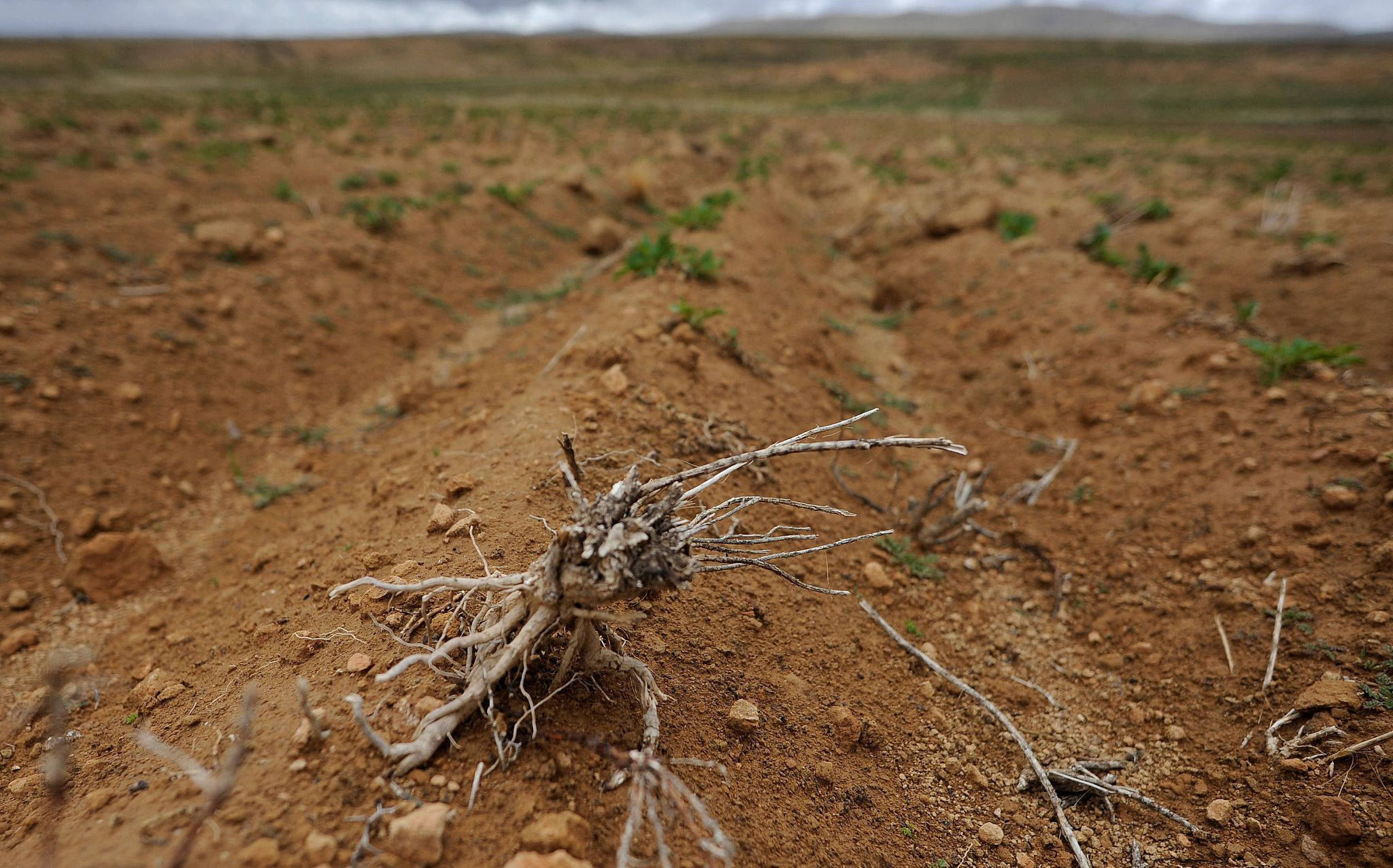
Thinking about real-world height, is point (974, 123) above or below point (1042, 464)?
above

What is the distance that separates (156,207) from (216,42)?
96.3 metres

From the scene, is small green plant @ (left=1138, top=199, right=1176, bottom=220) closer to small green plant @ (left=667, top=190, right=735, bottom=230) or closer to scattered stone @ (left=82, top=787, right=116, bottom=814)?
small green plant @ (left=667, top=190, right=735, bottom=230)

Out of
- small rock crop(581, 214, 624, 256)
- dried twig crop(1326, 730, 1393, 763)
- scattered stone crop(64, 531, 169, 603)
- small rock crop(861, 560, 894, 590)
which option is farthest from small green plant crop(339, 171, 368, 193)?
dried twig crop(1326, 730, 1393, 763)

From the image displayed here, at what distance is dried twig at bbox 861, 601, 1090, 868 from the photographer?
2221mm

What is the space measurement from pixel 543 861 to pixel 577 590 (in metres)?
0.63

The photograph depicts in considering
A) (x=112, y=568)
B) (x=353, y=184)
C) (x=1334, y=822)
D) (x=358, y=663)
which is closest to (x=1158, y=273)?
(x=1334, y=822)

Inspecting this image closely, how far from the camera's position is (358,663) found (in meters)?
1.96

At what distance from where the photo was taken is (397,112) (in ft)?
75.7

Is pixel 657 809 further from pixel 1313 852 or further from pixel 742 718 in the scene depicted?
pixel 1313 852

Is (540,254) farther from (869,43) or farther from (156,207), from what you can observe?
(869,43)

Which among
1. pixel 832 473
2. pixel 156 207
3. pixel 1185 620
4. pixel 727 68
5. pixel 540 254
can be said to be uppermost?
pixel 727 68

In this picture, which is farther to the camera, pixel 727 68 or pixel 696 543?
pixel 727 68

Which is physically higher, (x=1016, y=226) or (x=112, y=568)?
(x=1016, y=226)

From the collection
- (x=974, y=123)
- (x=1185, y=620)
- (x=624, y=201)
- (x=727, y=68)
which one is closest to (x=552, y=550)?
(x=1185, y=620)
